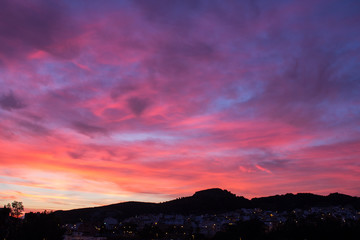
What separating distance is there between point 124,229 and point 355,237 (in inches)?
5317

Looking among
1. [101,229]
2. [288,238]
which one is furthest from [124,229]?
[288,238]

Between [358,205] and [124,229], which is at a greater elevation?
[358,205]

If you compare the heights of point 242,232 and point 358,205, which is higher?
point 358,205

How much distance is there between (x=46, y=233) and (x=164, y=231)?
105m

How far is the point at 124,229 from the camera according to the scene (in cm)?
17038

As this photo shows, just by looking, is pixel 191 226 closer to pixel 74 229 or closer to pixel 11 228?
pixel 74 229

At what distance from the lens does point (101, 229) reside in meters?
175

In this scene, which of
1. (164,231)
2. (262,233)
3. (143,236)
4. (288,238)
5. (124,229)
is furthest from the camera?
(124,229)

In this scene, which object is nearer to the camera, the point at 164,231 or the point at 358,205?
the point at 164,231

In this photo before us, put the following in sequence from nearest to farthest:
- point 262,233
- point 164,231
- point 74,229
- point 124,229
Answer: point 262,233, point 164,231, point 124,229, point 74,229

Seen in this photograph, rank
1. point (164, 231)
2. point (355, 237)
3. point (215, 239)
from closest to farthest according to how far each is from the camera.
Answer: point (355, 237) → point (215, 239) → point (164, 231)

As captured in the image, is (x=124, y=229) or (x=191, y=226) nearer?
(x=191, y=226)

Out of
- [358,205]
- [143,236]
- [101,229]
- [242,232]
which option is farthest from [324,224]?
[358,205]

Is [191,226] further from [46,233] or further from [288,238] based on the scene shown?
[46,233]
